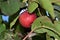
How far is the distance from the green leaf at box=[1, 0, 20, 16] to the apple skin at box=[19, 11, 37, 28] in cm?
9

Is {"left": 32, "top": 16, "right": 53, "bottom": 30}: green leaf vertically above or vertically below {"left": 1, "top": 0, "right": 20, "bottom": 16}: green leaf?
below

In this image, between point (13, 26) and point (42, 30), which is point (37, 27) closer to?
point (42, 30)

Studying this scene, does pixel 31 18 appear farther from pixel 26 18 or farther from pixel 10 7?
pixel 10 7

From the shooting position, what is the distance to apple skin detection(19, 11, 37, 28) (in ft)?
2.25

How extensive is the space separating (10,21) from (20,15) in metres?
0.06

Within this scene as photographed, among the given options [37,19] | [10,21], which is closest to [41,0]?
[37,19]

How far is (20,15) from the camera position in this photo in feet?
2.31

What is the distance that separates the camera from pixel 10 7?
602 millimetres

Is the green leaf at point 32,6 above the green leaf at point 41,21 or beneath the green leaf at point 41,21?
above

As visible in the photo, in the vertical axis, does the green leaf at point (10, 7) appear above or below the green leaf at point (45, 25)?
above

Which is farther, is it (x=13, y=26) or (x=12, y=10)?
(x=13, y=26)

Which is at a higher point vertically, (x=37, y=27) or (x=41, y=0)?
Result: (x=41, y=0)

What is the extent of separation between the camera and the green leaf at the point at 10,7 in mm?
593

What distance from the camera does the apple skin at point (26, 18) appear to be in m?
0.69
